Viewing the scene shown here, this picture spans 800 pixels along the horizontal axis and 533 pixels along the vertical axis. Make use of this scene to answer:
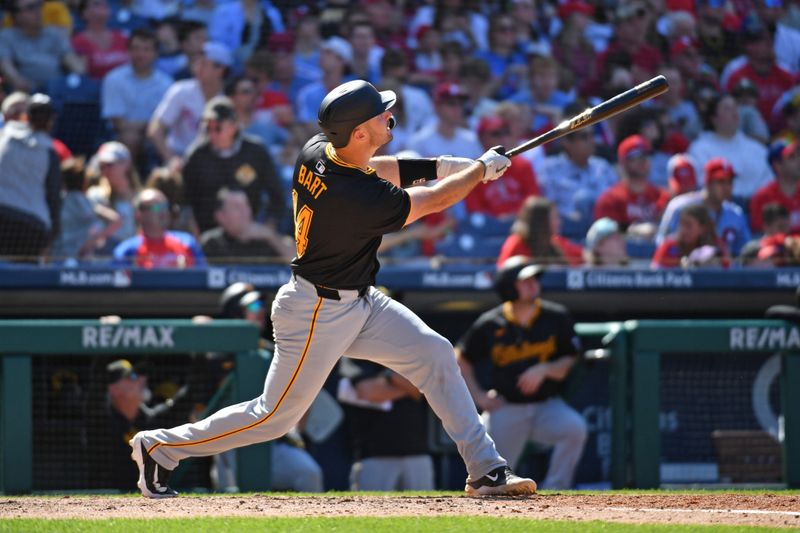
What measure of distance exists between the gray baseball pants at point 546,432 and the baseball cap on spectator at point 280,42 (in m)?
3.99

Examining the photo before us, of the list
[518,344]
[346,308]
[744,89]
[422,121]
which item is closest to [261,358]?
[518,344]

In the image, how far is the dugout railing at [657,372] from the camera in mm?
6758

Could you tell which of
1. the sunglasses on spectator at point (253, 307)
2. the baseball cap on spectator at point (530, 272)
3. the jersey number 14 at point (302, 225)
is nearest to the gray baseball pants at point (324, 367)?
the jersey number 14 at point (302, 225)

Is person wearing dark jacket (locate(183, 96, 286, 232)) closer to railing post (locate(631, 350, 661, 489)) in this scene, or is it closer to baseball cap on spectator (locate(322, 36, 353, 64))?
baseball cap on spectator (locate(322, 36, 353, 64))

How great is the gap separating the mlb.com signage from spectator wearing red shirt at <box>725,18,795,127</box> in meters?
5.93

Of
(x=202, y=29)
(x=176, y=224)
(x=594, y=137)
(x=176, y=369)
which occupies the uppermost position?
(x=202, y=29)

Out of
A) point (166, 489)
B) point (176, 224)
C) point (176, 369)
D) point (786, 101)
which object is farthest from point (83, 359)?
point (786, 101)

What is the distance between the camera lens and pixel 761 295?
8227 mm

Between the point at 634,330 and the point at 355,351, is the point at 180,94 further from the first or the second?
the point at 355,351

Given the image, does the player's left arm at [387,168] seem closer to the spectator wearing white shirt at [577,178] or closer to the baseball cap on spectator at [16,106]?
the baseball cap on spectator at [16,106]

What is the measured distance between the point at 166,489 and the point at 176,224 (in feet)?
12.7

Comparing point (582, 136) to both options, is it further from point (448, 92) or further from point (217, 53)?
point (217, 53)

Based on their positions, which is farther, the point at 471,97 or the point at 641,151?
the point at 471,97

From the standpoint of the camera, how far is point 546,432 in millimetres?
7223
